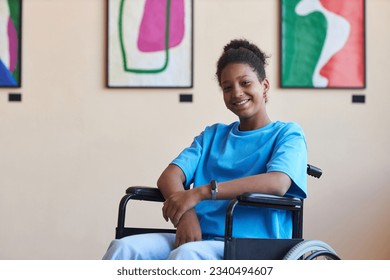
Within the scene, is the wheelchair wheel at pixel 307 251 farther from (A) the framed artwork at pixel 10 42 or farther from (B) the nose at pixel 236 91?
(A) the framed artwork at pixel 10 42

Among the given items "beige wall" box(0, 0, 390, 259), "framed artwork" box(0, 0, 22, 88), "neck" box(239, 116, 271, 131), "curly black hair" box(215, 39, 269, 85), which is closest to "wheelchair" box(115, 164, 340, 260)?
"neck" box(239, 116, 271, 131)

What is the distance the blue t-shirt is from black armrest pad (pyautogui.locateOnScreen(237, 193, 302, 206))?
0.10 metres

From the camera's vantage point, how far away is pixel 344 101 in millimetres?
3682

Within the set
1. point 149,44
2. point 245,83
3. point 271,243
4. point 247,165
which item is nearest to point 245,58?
point 245,83

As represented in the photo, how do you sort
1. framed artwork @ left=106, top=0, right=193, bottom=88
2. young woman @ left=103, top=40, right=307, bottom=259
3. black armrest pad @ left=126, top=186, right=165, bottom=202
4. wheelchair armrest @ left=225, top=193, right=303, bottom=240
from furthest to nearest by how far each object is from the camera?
1. framed artwork @ left=106, top=0, right=193, bottom=88
2. black armrest pad @ left=126, top=186, right=165, bottom=202
3. young woman @ left=103, top=40, right=307, bottom=259
4. wheelchair armrest @ left=225, top=193, right=303, bottom=240

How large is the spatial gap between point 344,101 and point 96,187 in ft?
4.58

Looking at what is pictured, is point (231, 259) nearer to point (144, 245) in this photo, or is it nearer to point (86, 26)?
point (144, 245)

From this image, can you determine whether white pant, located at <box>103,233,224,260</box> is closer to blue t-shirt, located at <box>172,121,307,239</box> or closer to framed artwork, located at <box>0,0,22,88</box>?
blue t-shirt, located at <box>172,121,307,239</box>

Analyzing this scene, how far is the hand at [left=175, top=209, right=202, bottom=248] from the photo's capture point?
6.43 feet

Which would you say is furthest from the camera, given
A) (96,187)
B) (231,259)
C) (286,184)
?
(96,187)

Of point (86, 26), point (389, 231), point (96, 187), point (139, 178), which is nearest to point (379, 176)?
point (389, 231)

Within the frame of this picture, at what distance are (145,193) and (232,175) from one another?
275 millimetres

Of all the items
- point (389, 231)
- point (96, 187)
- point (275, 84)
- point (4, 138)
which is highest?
point (275, 84)

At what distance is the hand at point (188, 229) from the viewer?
196 cm
